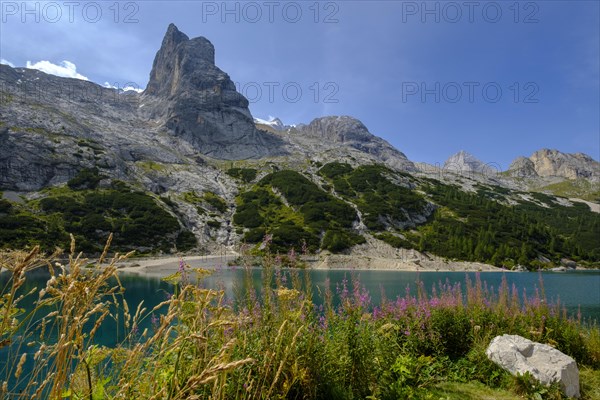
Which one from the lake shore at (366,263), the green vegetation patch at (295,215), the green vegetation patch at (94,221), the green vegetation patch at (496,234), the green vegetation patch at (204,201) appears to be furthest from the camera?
the green vegetation patch at (204,201)

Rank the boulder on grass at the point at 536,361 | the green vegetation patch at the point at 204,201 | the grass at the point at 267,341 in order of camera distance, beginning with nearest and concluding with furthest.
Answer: the grass at the point at 267,341 < the boulder on grass at the point at 536,361 < the green vegetation patch at the point at 204,201

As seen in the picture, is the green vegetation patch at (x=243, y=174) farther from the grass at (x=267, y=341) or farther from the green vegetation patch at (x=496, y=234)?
the grass at (x=267, y=341)

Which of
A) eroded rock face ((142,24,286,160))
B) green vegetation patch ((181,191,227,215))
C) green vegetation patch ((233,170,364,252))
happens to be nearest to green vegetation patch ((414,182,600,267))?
green vegetation patch ((233,170,364,252))

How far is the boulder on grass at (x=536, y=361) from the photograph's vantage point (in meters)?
6.18

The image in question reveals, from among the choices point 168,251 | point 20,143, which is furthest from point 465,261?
point 20,143

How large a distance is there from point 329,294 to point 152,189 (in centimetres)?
9092

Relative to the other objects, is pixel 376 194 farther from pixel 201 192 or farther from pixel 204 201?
pixel 201 192

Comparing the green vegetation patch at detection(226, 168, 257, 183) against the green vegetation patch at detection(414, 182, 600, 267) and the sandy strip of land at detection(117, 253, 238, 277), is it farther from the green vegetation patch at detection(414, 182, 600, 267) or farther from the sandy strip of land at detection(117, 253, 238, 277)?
the green vegetation patch at detection(414, 182, 600, 267)

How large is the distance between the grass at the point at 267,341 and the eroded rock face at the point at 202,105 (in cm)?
14637

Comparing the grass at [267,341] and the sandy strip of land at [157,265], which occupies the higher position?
the grass at [267,341]

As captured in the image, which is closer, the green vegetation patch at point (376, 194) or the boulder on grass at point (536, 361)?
the boulder on grass at point (536, 361)

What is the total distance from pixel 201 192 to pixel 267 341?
96269 mm

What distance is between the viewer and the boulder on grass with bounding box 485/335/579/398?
6180 millimetres

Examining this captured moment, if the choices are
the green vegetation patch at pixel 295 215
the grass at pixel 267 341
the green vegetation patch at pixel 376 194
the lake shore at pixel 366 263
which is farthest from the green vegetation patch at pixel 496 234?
the grass at pixel 267 341
